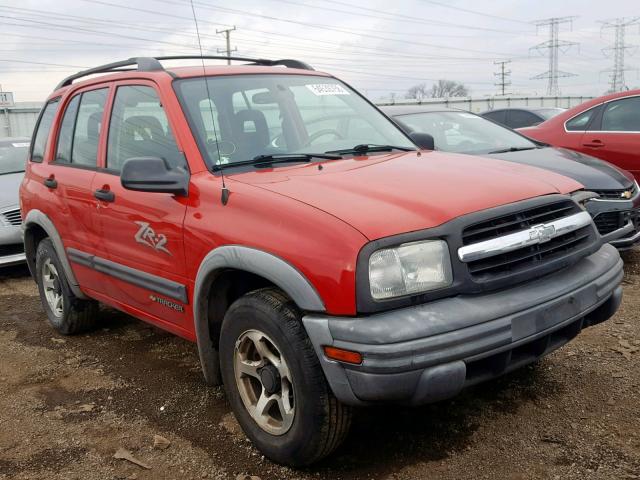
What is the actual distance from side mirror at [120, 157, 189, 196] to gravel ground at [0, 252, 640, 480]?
1270 millimetres

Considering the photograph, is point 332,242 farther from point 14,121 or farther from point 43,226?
point 14,121

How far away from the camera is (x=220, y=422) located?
11.2ft

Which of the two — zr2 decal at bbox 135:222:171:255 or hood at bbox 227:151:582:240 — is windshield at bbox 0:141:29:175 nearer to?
zr2 decal at bbox 135:222:171:255

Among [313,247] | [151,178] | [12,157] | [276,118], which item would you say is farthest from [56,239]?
[12,157]

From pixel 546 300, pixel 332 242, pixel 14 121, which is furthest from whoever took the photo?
pixel 14 121

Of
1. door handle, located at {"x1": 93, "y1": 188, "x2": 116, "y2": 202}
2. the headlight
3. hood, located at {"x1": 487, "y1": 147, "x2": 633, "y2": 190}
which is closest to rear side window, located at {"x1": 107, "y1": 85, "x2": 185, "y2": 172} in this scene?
door handle, located at {"x1": 93, "y1": 188, "x2": 116, "y2": 202}

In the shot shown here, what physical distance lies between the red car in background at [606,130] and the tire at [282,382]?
5.37 metres

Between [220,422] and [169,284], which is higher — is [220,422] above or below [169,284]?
below

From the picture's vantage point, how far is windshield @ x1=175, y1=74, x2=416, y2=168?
11.2 ft

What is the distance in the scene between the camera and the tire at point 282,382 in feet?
8.46

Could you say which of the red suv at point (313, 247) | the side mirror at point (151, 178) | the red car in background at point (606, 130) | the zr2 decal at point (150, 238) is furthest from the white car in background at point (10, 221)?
the red car in background at point (606, 130)

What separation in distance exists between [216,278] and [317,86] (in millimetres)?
1607

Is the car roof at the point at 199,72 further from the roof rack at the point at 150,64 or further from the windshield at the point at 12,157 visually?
the windshield at the point at 12,157

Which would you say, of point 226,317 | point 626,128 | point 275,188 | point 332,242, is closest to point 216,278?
point 226,317
